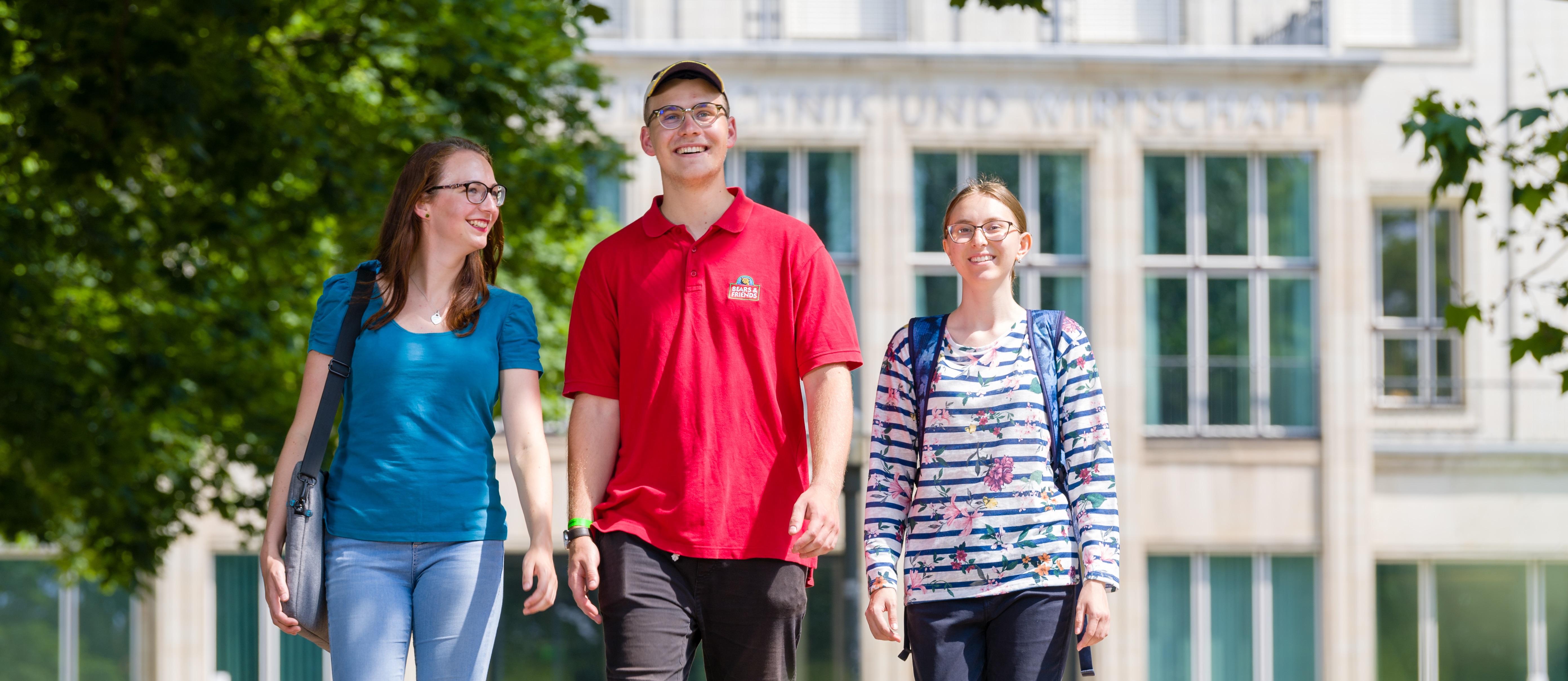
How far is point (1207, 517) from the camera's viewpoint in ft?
71.5

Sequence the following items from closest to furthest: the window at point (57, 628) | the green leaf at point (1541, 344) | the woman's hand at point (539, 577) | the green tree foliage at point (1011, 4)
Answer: the woman's hand at point (539, 577) → the green leaf at point (1541, 344) → the green tree foliage at point (1011, 4) → the window at point (57, 628)

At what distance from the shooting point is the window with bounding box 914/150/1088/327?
22156mm

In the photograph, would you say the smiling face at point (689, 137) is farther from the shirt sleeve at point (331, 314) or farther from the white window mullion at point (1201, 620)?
the white window mullion at point (1201, 620)

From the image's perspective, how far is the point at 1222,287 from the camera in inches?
884

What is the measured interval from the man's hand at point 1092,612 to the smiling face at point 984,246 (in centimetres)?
87

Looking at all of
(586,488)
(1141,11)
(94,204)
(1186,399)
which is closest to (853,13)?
(1141,11)

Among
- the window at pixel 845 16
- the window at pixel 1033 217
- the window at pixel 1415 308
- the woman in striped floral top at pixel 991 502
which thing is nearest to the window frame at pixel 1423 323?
the window at pixel 1415 308

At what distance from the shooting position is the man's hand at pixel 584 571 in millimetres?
3959

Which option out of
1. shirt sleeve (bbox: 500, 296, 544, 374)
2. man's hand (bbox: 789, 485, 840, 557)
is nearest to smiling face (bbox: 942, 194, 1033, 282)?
man's hand (bbox: 789, 485, 840, 557)

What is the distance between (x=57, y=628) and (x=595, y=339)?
70.6 feet

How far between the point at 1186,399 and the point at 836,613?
5.72 meters

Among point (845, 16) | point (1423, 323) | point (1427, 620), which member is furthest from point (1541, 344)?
point (1423, 323)

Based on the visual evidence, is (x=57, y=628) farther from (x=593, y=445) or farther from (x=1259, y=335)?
(x=593, y=445)

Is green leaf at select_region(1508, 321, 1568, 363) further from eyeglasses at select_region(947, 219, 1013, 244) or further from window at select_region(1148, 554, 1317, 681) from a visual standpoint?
window at select_region(1148, 554, 1317, 681)
